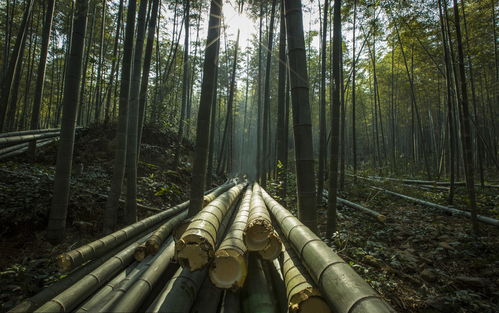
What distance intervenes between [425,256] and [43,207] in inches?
218

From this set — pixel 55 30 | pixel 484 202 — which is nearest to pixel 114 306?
pixel 484 202

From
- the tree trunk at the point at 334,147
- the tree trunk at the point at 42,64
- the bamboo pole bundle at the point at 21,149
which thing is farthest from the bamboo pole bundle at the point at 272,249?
the tree trunk at the point at 42,64

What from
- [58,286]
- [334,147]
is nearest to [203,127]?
[58,286]

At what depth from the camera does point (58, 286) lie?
184cm

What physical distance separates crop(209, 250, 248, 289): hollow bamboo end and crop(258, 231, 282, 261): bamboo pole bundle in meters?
0.29

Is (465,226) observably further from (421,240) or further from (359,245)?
(359,245)

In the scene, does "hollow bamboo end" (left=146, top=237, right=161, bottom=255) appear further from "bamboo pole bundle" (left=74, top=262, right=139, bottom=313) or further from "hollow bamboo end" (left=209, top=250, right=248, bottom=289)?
"hollow bamboo end" (left=209, top=250, right=248, bottom=289)

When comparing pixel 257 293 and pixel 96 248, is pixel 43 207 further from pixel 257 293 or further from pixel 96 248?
pixel 257 293

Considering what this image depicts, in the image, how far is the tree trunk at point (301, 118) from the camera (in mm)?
2209

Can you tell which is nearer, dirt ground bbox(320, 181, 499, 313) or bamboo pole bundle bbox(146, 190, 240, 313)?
bamboo pole bundle bbox(146, 190, 240, 313)

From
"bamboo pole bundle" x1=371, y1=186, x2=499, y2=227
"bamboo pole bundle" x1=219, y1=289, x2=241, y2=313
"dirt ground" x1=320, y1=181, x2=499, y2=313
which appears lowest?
"dirt ground" x1=320, y1=181, x2=499, y2=313

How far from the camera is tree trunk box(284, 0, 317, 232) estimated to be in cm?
221

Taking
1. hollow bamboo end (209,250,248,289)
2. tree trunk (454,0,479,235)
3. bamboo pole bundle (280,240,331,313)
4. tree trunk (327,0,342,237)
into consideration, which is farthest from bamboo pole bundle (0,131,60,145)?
tree trunk (454,0,479,235)

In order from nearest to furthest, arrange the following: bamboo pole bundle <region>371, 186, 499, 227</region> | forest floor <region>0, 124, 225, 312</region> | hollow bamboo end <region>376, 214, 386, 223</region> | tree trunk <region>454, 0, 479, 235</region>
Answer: forest floor <region>0, 124, 225, 312</region> → tree trunk <region>454, 0, 479, 235</region> → bamboo pole bundle <region>371, 186, 499, 227</region> → hollow bamboo end <region>376, 214, 386, 223</region>
